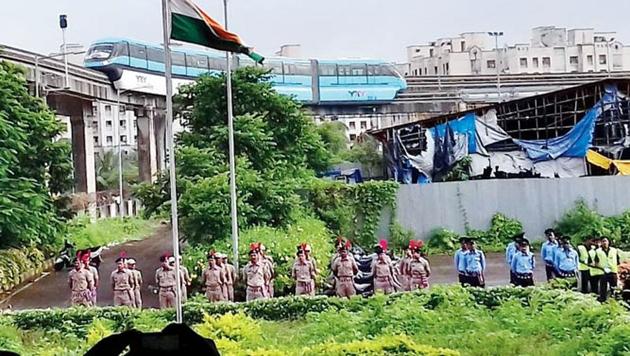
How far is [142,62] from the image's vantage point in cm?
1273

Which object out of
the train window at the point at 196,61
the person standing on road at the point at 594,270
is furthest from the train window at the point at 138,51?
the person standing on road at the point at 594,270

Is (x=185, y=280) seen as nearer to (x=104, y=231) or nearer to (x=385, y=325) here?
(x=385, y=325)

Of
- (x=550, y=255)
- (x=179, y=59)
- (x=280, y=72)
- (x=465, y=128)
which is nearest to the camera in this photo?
(x=550, y=255)

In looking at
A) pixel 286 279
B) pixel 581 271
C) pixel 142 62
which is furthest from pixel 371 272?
pixel 142 62

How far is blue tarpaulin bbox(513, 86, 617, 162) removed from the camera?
36.6 feet

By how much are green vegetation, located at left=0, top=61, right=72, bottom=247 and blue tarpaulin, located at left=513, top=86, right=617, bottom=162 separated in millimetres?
5698

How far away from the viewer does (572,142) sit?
11445 millimetres

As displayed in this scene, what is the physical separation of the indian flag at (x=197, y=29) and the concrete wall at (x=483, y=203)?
666 cm

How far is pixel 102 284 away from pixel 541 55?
12783 mm

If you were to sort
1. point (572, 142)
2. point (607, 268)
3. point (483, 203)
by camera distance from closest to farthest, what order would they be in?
point (607, 268)
point (483, 203)
point (572, 142)

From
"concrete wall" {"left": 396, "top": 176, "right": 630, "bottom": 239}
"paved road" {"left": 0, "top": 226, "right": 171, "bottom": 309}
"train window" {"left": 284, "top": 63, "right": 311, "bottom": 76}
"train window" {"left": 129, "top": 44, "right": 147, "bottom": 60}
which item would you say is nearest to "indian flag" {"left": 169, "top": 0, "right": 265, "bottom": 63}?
"paved road" {"left": 0, "top": 226, "right": 171, "bottom": 309}

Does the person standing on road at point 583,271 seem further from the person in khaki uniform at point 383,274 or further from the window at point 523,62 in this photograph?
the window at point 523,62

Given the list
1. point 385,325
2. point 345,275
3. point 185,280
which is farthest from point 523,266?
point 185,280

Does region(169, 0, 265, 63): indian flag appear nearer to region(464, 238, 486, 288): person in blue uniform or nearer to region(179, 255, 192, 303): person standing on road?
region(179, 255, 192, 303): person standing on road
